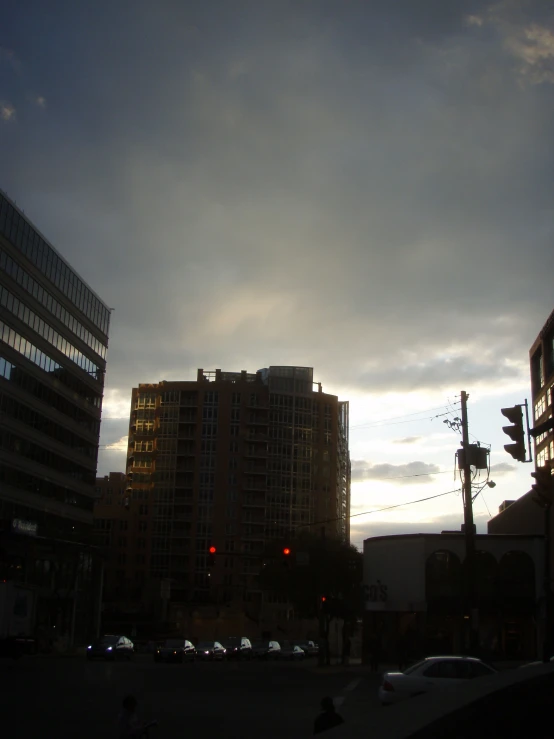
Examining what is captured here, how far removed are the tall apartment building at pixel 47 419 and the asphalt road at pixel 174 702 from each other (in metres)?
30.2

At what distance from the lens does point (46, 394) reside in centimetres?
6856

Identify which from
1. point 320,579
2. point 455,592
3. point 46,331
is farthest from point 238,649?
point 46,331

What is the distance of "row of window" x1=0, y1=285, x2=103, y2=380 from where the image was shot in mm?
62250

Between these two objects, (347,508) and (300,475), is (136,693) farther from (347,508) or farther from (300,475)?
(347,508)

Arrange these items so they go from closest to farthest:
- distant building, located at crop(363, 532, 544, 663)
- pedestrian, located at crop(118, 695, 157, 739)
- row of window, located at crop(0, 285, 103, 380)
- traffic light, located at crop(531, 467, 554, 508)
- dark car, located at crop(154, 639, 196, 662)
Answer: pedestrian, located at crop(118, 695, 157, 739), traffic light, located at crop(531, 467, 554, 508), distant building, located at crop(363, 532, 544, 663), dark car, located at crop(154, 639, 196, 662), row of window, located at crop(0, 285, 103, 380)

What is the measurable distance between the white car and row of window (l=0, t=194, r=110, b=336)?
173 ft

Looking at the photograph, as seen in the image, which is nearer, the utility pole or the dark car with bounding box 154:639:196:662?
the utility pole

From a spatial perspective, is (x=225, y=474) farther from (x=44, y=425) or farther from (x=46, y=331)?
(x=46, y=331)

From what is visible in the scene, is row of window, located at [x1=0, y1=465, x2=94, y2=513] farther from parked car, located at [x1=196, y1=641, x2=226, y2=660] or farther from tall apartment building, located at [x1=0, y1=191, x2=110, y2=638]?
parked car, located at [x1=196, y1=641, x2=226, y2=660]

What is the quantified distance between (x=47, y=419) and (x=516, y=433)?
5937 cm

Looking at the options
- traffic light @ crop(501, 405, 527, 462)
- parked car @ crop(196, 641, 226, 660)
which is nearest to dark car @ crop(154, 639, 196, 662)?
parked car @ crop(196, 641, 226, 660)

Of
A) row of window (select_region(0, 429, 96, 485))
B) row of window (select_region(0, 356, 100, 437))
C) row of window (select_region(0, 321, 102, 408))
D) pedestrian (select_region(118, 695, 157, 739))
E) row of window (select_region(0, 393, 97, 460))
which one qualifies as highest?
row of window (select_region(0, 321, 102, 408))

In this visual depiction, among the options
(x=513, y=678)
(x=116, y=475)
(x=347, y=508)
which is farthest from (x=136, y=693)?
(x=116, y=475)

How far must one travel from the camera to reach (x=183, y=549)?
11738 centimetres
